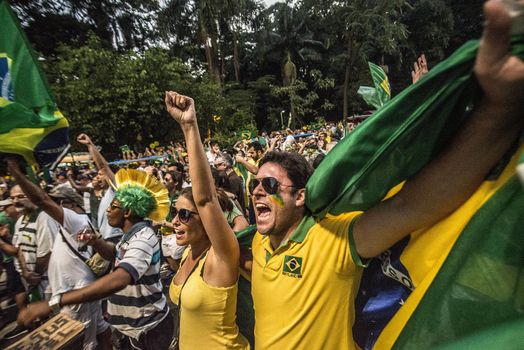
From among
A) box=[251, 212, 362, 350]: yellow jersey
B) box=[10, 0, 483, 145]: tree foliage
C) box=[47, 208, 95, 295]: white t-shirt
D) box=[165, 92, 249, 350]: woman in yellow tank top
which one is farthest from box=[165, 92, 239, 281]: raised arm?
box=[10, 0, 483, 145]: tree foliage

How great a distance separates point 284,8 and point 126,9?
574 inches

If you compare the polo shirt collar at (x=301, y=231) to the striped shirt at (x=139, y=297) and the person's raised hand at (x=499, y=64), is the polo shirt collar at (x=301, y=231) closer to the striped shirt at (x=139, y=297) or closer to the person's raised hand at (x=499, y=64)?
the person's raised hand at (x=499, y=64)

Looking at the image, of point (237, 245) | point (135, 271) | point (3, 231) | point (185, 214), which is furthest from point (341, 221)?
point (3, 231)

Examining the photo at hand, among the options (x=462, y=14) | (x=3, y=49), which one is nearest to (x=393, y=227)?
(x=3, y=49)

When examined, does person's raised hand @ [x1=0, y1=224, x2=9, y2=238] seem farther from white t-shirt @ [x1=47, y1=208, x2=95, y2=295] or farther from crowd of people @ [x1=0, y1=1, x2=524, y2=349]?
white t-shirt @ [x1=47, y1=208, x2=95, y2=295]

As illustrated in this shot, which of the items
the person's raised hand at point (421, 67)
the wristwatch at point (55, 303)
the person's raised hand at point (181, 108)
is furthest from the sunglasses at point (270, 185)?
the wristwatch at point (55, 303)

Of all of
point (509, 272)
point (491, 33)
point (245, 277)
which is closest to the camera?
point (491, 33)

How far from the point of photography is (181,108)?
1.83 meters

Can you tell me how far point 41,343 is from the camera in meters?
1.67

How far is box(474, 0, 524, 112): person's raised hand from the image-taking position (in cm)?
73

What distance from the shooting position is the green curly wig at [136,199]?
2949 mm

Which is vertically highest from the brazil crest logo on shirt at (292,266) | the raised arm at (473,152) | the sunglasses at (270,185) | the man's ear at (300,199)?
the raised arm at (473,152)

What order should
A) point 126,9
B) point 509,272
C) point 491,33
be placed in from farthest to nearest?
point 126,9 < point 509,272 < point 491,33

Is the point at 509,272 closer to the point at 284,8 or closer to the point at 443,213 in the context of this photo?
the point at 443,213
